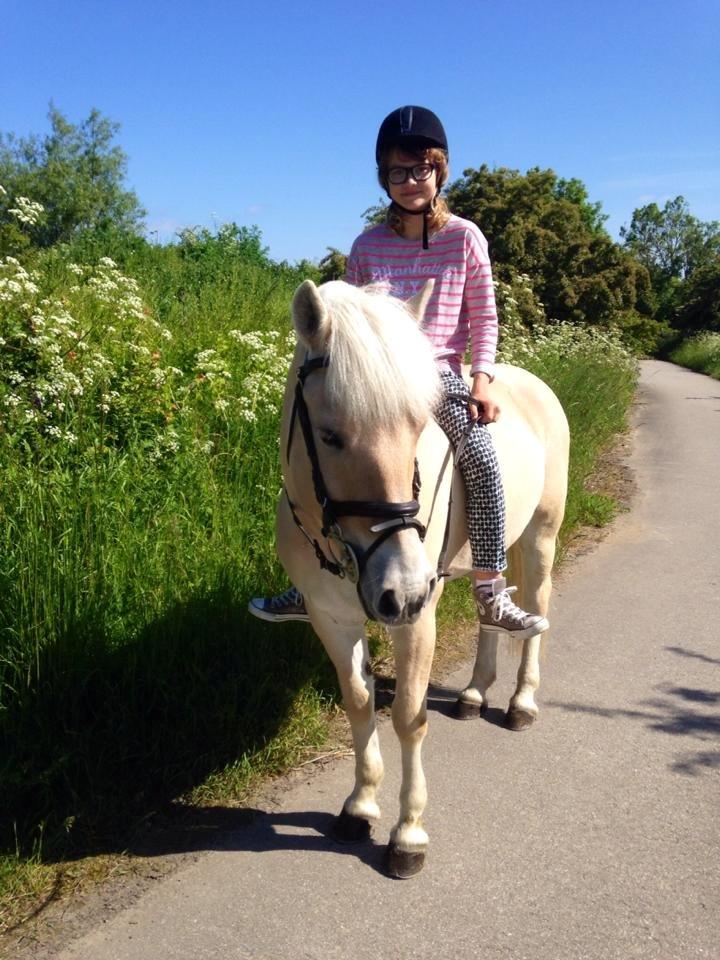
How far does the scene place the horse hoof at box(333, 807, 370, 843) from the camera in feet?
9.85

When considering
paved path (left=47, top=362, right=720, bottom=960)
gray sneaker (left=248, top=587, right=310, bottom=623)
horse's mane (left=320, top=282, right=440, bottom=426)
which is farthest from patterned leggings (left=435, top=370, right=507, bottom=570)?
paved path (left=47, top=362, right=720, bottom=960)

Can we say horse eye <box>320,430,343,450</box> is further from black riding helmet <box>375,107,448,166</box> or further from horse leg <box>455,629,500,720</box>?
horse leg <box>455,629,500,720</box>

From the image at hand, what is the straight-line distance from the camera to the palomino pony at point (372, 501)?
7.23 ft

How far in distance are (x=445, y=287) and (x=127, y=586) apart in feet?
6.72

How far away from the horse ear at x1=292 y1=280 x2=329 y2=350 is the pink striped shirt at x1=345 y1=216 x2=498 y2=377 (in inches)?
35.8

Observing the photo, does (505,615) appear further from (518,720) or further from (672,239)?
(672,239)

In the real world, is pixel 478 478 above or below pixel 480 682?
above

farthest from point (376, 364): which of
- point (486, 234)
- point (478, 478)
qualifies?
point (486, 234)

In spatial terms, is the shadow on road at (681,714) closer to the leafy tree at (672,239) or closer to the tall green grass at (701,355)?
the tall green grass at (701,355)

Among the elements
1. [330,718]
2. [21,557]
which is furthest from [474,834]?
[21,557]

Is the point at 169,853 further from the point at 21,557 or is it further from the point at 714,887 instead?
the point at 714,887

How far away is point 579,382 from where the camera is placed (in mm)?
11125

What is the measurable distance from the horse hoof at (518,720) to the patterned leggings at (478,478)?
1.05 m

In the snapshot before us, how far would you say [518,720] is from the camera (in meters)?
3.93
